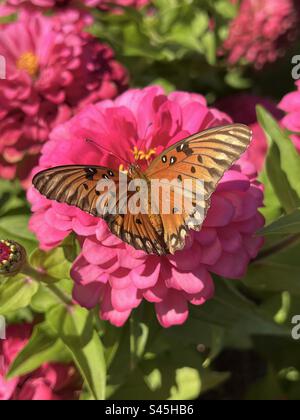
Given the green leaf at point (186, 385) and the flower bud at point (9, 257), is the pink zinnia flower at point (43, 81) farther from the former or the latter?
the green leaf at point (186, 385)

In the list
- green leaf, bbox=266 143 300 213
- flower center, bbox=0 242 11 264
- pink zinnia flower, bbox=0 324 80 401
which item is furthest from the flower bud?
green leaf, bbox=266 143 300 213

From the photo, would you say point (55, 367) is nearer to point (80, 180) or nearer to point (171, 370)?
point (171, 370)

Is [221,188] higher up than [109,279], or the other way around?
[221,188]

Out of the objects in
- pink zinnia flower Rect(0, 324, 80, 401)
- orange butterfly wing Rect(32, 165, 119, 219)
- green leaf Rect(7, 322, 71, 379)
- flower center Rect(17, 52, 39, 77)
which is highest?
flower center Rect(17, 52, 39, 77)

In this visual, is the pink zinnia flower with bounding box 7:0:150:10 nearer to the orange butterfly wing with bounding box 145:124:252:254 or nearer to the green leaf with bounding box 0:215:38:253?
the green leaf with bounding box 0:215:38:253

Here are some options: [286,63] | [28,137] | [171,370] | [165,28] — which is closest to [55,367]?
[171,370]

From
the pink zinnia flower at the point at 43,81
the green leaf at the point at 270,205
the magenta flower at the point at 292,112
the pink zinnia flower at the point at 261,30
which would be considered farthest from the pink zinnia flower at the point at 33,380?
the pink zinnia flower at the point at 261,30

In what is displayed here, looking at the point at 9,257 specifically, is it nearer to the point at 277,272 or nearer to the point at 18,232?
the point at 18,232
